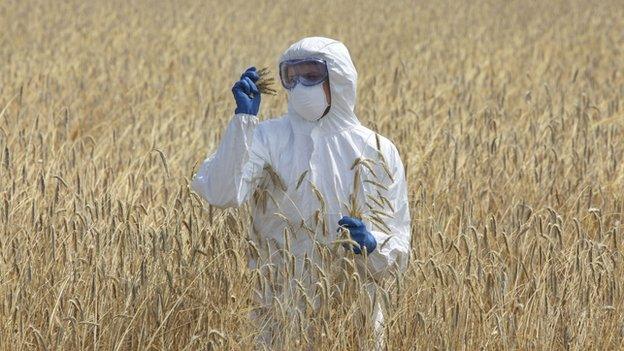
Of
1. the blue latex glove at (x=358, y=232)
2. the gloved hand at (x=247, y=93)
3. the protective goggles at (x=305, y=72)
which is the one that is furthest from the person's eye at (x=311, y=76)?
the blue latex glove at (x=358, y=232)

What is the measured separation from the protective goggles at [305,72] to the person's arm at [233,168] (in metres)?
0.19

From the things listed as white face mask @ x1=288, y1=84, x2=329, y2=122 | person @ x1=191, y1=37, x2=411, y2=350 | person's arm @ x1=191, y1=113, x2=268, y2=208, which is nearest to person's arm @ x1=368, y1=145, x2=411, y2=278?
person @ x1=191, y1=37, x2=411, y2=350

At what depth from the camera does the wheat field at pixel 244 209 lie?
3.12 meters

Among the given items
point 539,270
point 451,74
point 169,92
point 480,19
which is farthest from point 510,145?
point 480,19

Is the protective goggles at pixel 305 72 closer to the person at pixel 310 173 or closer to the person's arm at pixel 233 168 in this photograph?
the person at pixel 310 173

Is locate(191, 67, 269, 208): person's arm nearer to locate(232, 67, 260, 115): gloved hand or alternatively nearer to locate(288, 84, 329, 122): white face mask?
locate(232, 67, 260, 115): gloved hand

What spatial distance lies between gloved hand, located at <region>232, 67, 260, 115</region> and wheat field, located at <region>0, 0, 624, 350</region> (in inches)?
14.9

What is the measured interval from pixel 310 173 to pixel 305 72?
11.0 inches

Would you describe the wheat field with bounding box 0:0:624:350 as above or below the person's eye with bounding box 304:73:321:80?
below

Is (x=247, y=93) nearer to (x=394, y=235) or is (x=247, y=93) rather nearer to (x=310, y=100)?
(x=310, y=100)

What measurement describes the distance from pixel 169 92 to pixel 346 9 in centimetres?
849

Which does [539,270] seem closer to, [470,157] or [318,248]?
[318,248]

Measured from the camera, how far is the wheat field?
3.12 metres

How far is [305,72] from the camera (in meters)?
3.19
